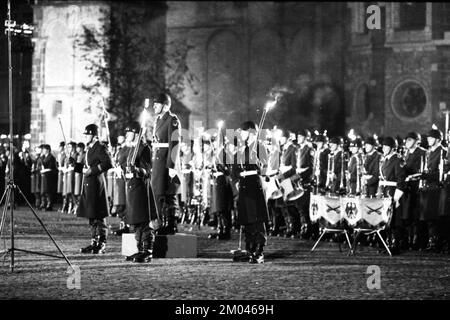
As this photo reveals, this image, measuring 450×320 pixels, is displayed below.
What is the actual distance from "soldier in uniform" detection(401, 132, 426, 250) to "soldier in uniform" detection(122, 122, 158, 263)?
5.80m

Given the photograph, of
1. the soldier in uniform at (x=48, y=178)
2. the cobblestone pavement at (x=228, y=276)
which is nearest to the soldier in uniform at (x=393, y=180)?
the cobblestone pavement at (x=228, y=276)

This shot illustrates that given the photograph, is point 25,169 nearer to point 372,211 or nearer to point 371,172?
point 371,172

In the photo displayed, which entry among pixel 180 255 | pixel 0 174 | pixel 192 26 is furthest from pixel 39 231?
pixel 192 26

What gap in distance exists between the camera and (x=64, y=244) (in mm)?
Answer: 19828

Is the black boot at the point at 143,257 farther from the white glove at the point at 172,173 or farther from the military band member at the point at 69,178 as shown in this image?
the military band member at the point at 69,178

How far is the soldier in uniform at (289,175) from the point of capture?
74.3ft

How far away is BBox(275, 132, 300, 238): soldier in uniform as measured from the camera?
74.3ft

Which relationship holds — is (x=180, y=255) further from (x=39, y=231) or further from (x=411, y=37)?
(x=411, y=37)

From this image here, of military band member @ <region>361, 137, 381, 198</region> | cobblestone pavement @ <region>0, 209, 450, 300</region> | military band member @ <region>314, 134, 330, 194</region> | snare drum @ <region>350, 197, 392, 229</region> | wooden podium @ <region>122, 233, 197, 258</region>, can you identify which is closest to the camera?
cobblestone pavement @ <region>0, 209, 450, 300</region>

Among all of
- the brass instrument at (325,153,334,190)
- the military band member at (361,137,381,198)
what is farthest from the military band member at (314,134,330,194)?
the military band member at (361,137,381,198)

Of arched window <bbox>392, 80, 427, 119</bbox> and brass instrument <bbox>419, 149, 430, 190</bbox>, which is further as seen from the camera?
arched window <bbox>392, 80, 427, 119</bbox>

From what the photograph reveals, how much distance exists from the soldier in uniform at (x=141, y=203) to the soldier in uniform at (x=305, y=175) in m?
Answer: 6.16

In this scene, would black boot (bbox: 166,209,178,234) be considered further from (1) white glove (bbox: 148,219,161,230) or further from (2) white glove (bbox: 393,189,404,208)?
(2) white glove (bbox: 393,189,404,208)

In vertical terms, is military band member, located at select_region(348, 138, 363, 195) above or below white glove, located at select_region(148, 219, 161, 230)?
above
